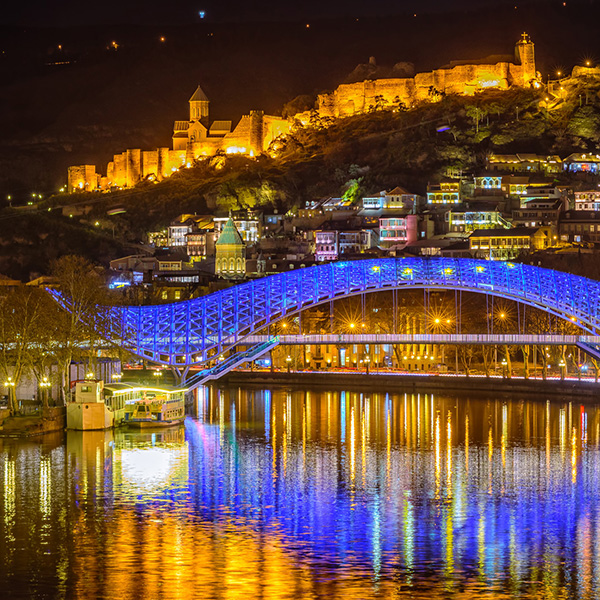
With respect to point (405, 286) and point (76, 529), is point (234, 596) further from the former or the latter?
point (405, 286)

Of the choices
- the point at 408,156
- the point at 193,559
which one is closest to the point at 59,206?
the point at 408,156

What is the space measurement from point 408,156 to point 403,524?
399ft

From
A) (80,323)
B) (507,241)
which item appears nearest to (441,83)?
(507,241)

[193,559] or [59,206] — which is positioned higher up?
[59,206]

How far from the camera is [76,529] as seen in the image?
34688 millimetres

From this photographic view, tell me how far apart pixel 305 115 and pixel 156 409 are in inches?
4789

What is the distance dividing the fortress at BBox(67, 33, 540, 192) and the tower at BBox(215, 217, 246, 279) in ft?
136

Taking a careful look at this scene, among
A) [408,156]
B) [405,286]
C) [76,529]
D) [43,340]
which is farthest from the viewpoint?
[408,156]

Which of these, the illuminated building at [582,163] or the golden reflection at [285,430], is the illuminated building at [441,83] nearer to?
the illuminated building at [582,163]

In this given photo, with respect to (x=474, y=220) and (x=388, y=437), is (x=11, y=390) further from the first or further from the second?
(x=474, y=220)

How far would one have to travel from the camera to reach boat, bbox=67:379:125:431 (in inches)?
2105

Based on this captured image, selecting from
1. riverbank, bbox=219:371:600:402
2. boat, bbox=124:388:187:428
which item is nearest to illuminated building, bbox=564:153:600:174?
riverbank, bbox=219:371:600:402

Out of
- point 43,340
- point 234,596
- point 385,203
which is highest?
point 385,203

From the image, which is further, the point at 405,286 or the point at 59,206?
the point at 59,206
